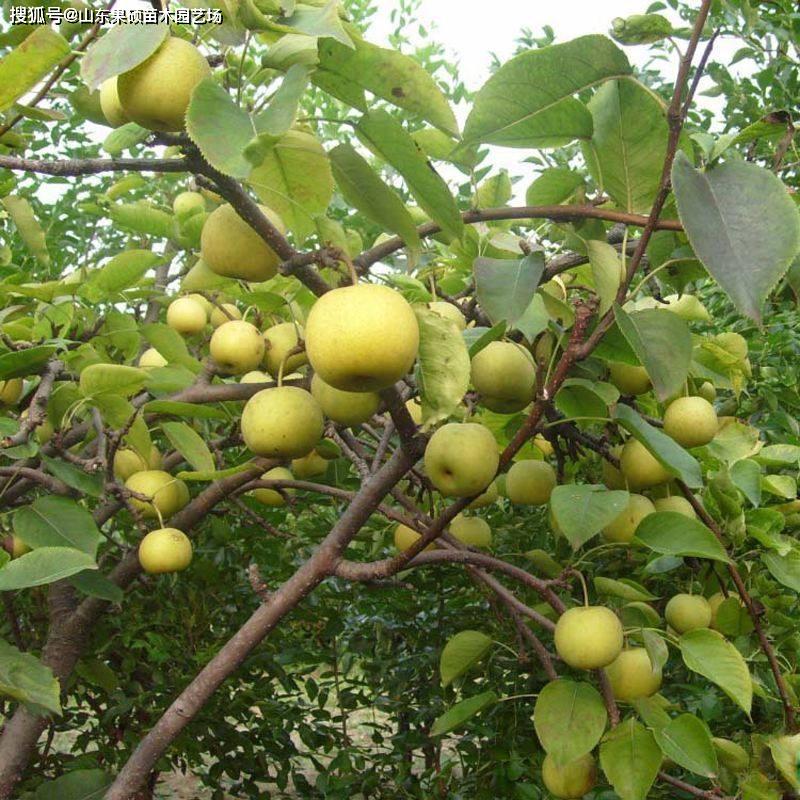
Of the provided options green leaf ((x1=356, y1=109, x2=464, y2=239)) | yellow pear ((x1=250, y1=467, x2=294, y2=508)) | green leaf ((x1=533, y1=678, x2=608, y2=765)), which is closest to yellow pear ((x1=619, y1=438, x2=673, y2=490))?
green leaf ((x1=533, y1=678, x2=608, y2=765))

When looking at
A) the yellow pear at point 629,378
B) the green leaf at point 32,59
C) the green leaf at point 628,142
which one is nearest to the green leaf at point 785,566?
the yellow pear at point 629,378

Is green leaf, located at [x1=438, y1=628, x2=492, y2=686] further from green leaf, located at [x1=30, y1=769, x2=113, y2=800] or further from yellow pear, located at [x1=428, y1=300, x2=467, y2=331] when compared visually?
green leaf, located at [x1=30, y1=769, x2=113, y2=800]

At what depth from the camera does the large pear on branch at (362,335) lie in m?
0.90

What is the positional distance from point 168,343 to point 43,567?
2.44ft

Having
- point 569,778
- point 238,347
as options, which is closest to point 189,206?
point 238,347

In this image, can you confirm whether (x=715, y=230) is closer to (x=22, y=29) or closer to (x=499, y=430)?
(x=499, y=430)

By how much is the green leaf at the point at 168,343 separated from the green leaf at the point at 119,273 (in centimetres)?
12

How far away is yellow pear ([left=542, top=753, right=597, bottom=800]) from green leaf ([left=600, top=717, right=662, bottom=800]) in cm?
17

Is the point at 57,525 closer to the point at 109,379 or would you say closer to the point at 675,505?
the point at 109,379

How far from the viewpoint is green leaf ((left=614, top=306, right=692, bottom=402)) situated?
43.9 inches

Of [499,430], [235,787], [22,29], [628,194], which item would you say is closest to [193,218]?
[22,29]

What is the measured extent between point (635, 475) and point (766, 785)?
21.0 inches

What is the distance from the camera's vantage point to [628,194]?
1313mm

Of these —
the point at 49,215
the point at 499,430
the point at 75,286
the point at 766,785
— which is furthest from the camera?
the point at 49,215
